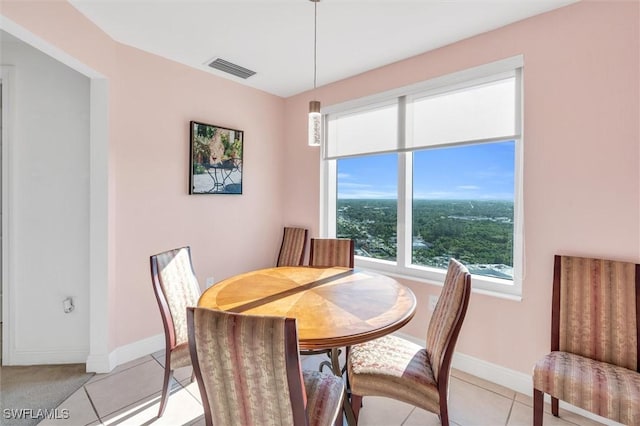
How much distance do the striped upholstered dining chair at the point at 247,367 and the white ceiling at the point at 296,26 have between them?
1961 mm

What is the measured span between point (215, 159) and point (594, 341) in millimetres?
3264

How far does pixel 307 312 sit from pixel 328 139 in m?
2.30

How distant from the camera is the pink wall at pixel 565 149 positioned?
69.8 inches

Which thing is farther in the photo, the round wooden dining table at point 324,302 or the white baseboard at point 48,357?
the white baseboard at point 48,357

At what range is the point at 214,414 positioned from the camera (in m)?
1.06

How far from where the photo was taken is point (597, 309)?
180 cm

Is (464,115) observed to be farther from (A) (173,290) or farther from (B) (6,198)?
(B) (6,198)

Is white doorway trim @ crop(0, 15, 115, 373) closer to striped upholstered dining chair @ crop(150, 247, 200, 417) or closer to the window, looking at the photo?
striped upholstered dining chair @ crop(150, 247, 200, 417)

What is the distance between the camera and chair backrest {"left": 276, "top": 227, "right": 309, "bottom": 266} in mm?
3498

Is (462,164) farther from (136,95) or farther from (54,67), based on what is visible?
(54,67)

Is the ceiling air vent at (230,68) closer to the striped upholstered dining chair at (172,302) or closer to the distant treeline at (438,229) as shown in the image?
the distant treeline at (438,229)

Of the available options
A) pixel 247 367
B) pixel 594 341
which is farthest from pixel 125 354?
pixel 594 341

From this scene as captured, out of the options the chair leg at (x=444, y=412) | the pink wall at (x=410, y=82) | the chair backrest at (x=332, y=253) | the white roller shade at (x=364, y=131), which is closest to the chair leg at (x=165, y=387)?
the pink wall at (x=410, y=82)

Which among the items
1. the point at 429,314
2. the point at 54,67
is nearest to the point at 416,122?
the point at 429,314
